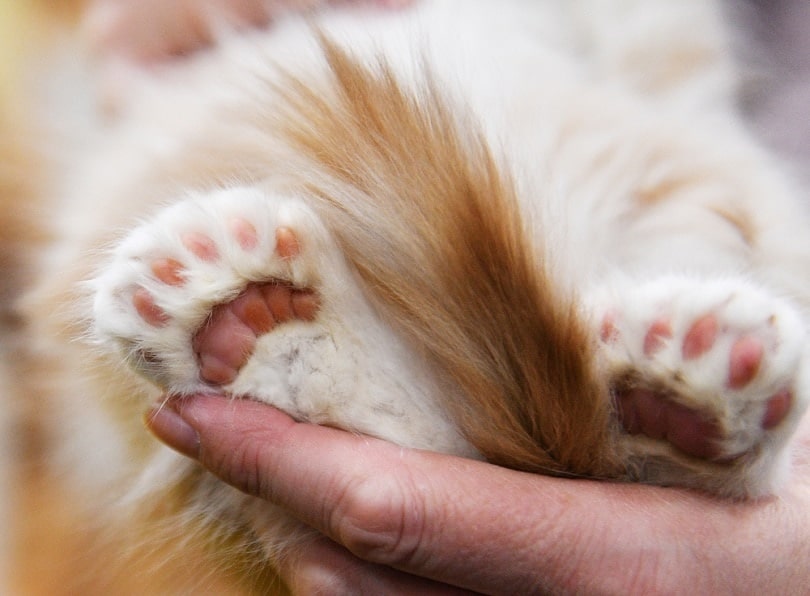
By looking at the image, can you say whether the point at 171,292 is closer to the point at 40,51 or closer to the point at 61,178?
the point at 61,178

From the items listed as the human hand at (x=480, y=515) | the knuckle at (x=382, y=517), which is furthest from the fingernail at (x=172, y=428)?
the knuckle at (x=382, y=517)

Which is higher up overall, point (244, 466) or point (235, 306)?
point (235, 306)

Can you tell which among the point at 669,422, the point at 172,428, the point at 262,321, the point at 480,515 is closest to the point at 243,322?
the point at 262,321

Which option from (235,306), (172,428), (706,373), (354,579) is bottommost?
(354,579)

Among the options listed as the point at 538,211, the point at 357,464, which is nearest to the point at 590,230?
the point at 538,211

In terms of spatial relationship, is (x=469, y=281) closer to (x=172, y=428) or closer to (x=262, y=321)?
(x=262, y=321)

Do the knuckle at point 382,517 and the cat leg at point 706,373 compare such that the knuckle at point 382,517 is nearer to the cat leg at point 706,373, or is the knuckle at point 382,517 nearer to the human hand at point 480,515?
the human hand at point 480,515

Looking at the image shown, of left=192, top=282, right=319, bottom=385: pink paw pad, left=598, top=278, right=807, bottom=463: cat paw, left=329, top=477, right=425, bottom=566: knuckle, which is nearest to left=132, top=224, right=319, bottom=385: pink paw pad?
left=192, top=282, right=319, bottom=385: pink paw pad

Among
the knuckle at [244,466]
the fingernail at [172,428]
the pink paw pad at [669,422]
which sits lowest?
the pink paw pad at [669,422]
